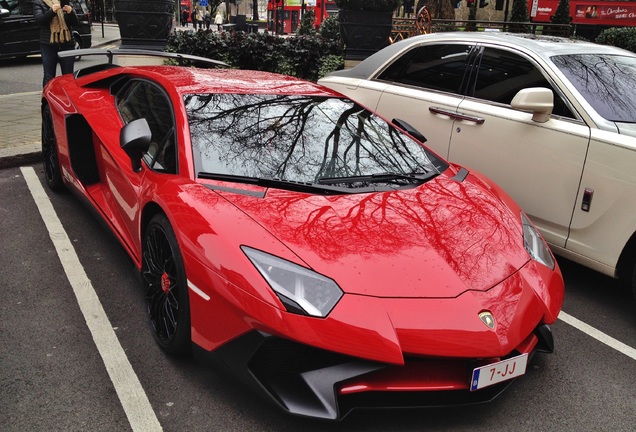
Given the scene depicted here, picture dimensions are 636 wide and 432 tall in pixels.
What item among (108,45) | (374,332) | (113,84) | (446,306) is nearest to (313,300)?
(374,332)

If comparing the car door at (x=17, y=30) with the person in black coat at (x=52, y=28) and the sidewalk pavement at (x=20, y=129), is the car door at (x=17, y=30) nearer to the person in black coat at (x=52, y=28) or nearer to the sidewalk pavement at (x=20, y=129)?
the sidewalk pavement at (x=20, y=129)

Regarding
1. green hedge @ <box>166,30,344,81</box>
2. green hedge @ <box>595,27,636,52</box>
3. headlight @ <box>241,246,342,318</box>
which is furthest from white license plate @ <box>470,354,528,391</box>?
green hedge @ <box>595,27,636,52</box>

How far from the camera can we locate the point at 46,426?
8.13 ft

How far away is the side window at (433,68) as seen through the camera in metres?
4.89

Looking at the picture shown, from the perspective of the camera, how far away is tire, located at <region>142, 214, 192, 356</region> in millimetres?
2727

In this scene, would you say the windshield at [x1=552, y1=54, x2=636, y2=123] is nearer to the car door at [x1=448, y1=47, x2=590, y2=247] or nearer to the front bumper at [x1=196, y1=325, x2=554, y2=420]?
the car door at [x1=448, y1=47, x2=590, y2=247]

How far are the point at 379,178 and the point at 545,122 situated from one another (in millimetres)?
1482

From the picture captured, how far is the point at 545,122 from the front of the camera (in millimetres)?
4047

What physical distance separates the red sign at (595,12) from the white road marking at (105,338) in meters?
26.5

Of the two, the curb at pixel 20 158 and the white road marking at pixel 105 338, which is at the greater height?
the curb at pixel 20 158

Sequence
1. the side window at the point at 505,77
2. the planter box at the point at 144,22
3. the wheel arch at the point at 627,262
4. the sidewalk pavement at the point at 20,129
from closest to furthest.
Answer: the wheel arch at the point at 627,262 < the side window at the point at 505,77 < the sidewalk pavement at the point at 20,129 < the planter box at the point at 144,22

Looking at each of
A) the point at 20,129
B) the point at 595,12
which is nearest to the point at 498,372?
the point at 20,129

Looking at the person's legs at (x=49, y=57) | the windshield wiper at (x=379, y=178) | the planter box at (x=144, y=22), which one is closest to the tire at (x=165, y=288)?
the windshield wiper at (x=379, y=178)


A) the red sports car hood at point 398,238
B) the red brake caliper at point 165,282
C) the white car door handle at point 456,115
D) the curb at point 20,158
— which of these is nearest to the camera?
the red sports car hood at point 398,238
